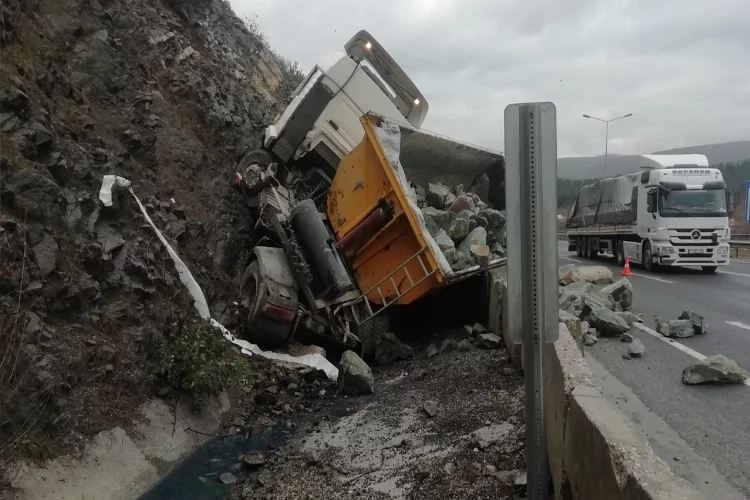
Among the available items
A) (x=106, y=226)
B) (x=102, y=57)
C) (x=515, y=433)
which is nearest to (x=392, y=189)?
(x=106, y=226)

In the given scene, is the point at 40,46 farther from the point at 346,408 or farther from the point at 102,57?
the point at 346,408

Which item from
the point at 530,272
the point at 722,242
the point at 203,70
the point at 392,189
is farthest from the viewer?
the point at 722,242

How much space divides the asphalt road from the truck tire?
8.03 ft

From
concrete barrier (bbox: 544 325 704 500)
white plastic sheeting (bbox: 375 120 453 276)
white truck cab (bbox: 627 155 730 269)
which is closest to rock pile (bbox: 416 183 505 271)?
white plastic sheeting (bbox: 375 120 453 276)

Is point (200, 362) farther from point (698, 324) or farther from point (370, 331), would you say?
point (698, 324)

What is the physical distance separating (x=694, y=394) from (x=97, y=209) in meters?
5.63

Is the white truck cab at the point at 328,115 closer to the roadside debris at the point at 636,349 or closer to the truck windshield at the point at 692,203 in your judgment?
the roadside debris at the point at 636,349

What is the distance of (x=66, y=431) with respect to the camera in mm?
4270

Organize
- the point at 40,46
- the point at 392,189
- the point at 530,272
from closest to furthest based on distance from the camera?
the point at 530,272 → the point at 40,46 → the point at 392,189

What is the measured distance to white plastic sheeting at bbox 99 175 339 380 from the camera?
6.07 m

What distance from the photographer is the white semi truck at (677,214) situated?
14.1m

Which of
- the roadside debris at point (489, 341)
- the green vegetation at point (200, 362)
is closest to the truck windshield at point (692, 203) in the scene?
the roadside debris at point (489, 341)

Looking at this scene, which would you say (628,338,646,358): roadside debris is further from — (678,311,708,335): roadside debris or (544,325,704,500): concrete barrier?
(544,325,704,500): concrete barrier

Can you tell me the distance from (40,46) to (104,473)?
489 centimetres
